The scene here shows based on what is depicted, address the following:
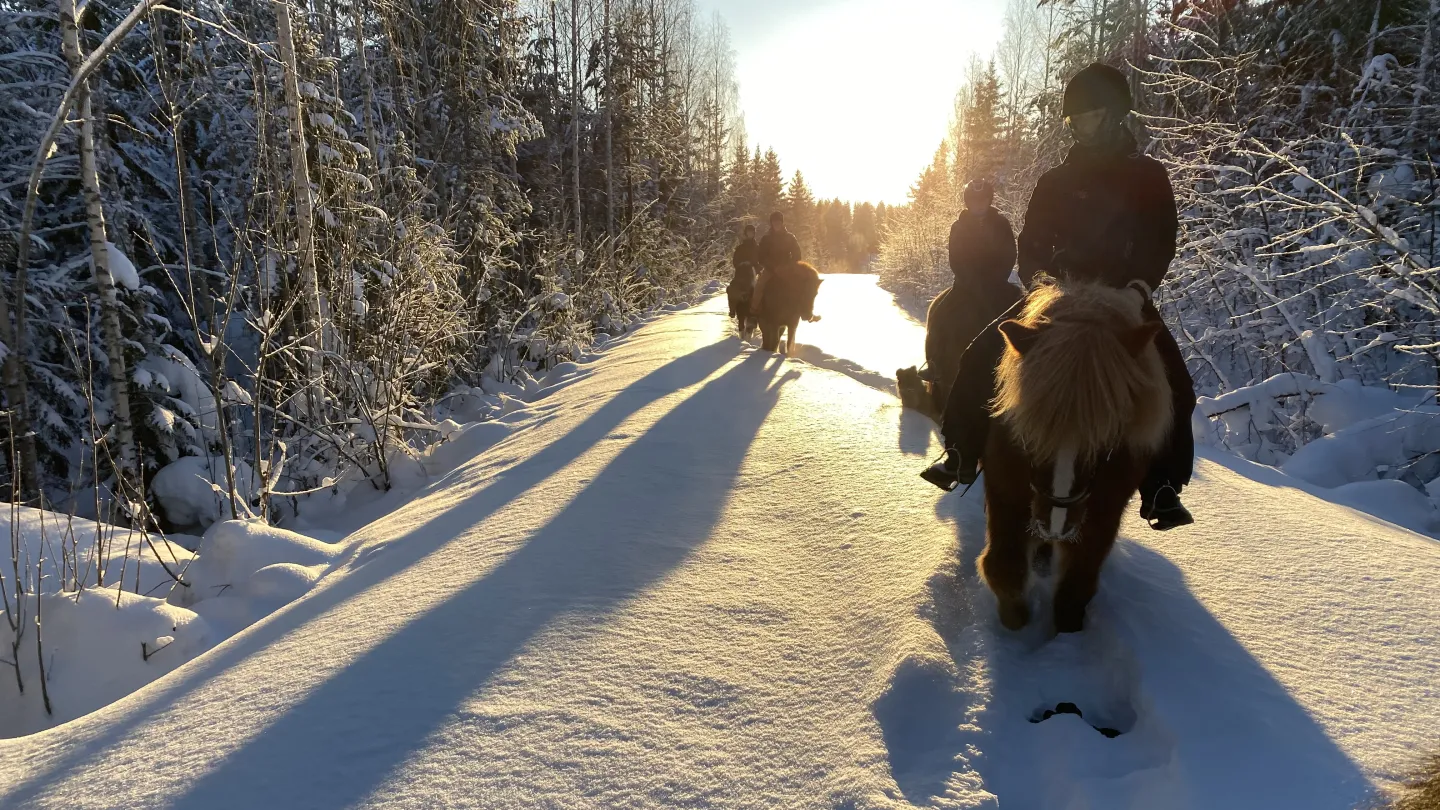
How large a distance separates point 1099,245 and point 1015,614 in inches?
64.9

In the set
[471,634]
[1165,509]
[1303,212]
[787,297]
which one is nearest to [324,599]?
[471,634]

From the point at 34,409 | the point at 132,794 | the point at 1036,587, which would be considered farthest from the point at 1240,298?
the point at 34,409

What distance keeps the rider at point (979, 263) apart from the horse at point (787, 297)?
4046mm

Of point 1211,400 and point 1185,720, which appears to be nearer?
point 1185,720

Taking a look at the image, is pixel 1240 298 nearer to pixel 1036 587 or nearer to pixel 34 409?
pixel 1036 587

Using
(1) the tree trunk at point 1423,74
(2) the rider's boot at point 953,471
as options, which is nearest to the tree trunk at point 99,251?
(2) the rider's boot at point 953,471

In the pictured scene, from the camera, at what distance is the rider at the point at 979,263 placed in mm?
4703

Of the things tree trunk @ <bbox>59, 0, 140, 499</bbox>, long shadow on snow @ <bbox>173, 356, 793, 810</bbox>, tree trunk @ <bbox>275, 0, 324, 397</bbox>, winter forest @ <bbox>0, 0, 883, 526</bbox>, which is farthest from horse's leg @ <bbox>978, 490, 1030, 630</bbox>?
tree trunk @ <bbox>59, 0, 140, 499</bbox>

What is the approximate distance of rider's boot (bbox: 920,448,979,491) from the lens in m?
2.48

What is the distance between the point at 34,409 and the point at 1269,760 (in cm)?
1341

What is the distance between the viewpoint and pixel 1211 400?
211 inches

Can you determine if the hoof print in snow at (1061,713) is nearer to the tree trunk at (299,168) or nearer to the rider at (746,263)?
the tree trunk at (299,168)

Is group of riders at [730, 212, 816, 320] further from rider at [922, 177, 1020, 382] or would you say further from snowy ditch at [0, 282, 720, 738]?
snowy ditch at [0, 282, 720, 738]

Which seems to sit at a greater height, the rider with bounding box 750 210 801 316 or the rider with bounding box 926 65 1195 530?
the rider with bounding box 750 210 801 316
